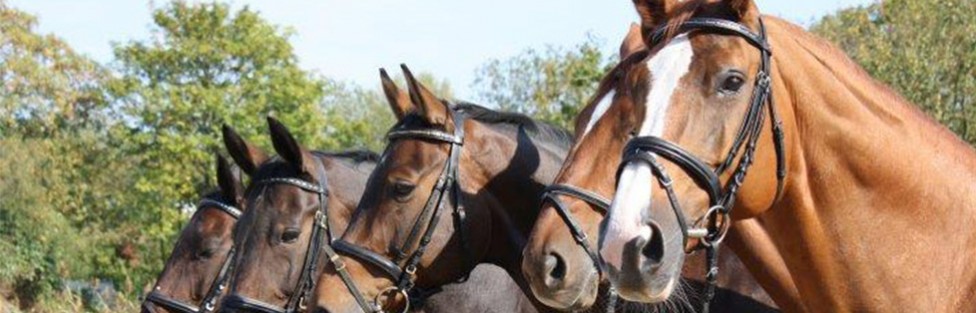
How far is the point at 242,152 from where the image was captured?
783 cm

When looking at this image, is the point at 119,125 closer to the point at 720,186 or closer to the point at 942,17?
the point at 942,17

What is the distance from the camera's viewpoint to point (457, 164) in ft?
19.1

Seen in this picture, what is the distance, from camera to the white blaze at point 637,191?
378 cm

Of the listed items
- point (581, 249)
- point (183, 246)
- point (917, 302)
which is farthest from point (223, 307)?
point (917, 302)

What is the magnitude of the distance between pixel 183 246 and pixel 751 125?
481cm

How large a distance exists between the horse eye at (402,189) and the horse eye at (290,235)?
1358 mm

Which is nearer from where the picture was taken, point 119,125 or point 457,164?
point 457,164

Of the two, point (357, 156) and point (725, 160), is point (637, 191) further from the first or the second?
point (357, 156)

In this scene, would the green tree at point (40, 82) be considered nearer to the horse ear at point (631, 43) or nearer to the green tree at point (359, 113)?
the green tree at point (359, 113)

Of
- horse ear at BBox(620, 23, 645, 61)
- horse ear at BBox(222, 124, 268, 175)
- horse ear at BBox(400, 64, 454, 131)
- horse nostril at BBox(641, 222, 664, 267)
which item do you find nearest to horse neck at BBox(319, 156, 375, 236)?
horse ear at BBox(222, 124, 268, 175)

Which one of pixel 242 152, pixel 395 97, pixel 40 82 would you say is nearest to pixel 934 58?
pixel 242 152

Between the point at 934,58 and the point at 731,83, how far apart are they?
631 inches

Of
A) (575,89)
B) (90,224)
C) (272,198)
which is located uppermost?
(272,198)

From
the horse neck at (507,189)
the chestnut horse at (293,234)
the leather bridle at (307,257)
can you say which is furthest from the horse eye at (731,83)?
the leather bridle at (307,257)
